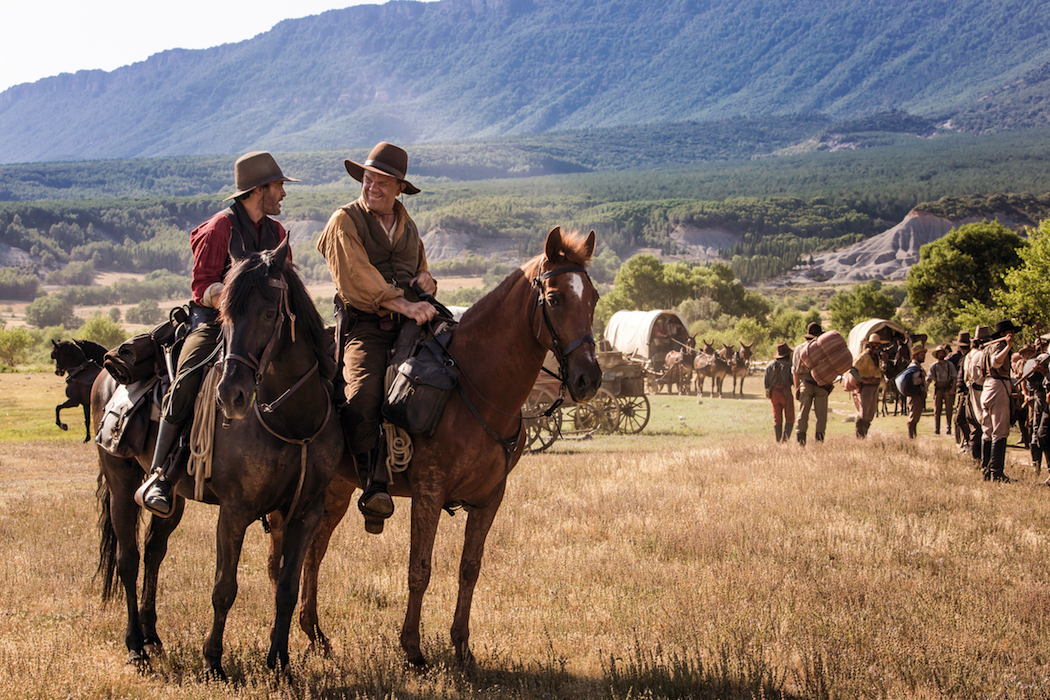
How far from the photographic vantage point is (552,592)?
645cm

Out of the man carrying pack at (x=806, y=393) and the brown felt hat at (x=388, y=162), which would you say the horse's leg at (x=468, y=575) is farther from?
the man carrying pack at (x=806, y=393)

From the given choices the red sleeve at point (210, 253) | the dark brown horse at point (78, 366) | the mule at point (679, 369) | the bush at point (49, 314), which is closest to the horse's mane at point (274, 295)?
the red sleeve at point (210, 253)

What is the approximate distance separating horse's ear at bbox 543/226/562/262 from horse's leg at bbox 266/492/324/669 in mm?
1992

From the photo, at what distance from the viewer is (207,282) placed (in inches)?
190

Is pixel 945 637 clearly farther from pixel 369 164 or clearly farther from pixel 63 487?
pixel 63 487

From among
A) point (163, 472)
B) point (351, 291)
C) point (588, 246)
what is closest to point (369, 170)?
point (351, 291)

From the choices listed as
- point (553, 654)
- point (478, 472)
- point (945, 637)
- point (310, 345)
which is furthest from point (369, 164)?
point (945, 637)

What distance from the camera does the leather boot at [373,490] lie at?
4.77 m

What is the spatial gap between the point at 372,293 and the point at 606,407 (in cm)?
1583

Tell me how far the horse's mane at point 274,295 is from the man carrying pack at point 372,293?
398 millimetres

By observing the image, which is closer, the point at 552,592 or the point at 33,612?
the point at 33,612

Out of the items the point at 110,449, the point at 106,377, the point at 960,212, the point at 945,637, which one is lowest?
the point at 945,637

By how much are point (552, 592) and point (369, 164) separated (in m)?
3.67

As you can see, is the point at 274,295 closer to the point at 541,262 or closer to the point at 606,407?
the point at 541,262
